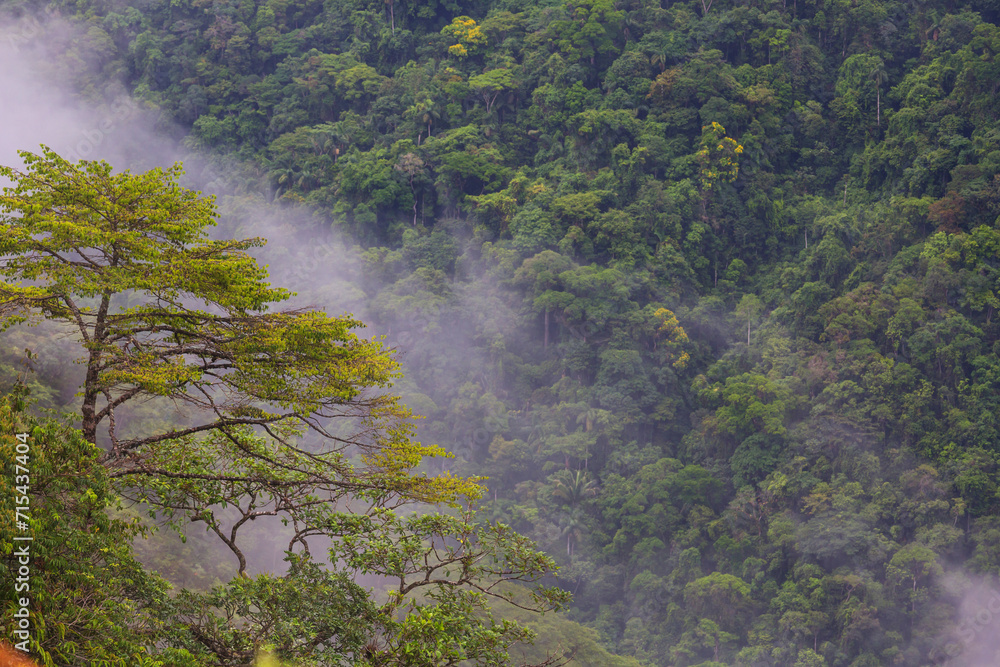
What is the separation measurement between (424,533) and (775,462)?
91.8 ft

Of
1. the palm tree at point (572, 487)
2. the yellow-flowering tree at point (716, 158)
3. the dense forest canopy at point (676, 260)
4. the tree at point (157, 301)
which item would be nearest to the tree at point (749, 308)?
the dense forest canopy at point (676, 260)

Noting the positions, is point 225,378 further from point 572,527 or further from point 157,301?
point 572,527

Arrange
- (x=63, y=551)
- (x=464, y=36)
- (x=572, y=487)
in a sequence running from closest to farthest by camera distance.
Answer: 1. (x=63, y=551)
2. (x=572, y=487)
3. (x=464, y=36)

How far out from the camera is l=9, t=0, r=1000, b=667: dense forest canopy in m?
33.2

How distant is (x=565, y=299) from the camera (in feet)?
132

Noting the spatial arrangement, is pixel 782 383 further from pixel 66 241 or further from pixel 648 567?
pixel 66 241

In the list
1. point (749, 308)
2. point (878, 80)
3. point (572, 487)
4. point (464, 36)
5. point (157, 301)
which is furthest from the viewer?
point (464, 36)

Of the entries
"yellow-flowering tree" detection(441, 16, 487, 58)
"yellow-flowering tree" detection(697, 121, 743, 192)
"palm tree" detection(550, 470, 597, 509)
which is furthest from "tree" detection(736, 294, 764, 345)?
"yellow-flowering tree" detection(441, 16, 487, 58)

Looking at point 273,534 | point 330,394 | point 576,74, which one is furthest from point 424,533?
point 576,74

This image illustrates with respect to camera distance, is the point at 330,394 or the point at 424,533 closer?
the point at 330,394

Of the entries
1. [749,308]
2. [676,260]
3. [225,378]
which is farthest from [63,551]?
[749,308]

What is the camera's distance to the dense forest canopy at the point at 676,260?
33219 mm

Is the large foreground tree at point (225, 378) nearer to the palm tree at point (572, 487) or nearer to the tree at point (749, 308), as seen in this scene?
the palm tree at point (572, 487)

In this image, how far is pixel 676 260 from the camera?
136 feet
